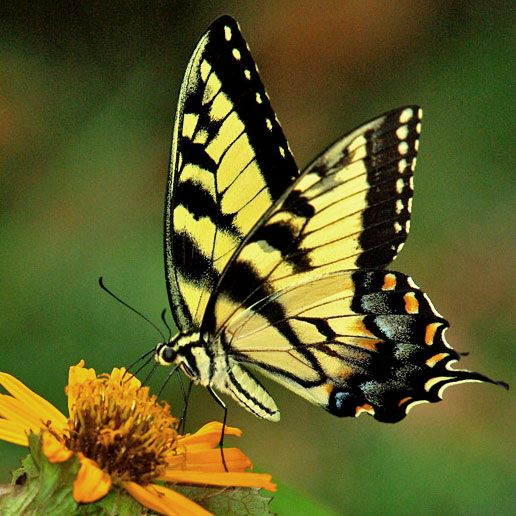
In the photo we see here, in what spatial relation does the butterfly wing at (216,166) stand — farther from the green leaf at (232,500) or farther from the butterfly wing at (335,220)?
the green leaf at (232,500)

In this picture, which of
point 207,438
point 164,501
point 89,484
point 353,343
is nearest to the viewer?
point 89,484

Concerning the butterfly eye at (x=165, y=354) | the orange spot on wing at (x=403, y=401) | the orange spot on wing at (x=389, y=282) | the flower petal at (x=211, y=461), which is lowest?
the flower petal at (x=211, y=461)

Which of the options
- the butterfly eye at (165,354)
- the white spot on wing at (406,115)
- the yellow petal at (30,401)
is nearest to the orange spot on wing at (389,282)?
the white spot on wing at (406,115)

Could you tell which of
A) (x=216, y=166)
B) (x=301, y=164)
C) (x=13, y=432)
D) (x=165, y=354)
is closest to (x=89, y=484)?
(x=13, y=432)

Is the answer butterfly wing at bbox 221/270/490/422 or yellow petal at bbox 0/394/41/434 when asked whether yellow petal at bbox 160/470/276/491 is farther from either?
butterfly wing at bbox 221/270/490/422

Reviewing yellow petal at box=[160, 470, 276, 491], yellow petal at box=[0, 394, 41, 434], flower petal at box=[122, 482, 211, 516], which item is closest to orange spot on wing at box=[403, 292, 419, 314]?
yellow petal at box=[160, 470, 276, 491]

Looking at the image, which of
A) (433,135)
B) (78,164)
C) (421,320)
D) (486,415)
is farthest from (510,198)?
(421,320)

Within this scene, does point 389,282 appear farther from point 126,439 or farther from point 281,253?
point 126,439
